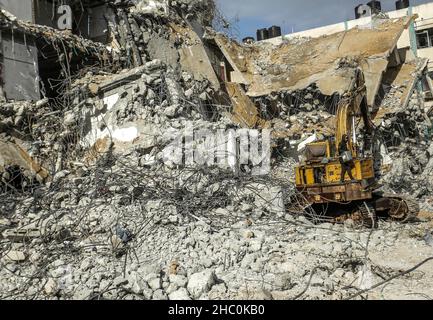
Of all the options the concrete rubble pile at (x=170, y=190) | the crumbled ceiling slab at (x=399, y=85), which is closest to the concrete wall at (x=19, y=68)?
the concrete rubble pile at (x=170, y=190)

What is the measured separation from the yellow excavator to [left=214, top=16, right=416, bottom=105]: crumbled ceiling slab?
190 inches

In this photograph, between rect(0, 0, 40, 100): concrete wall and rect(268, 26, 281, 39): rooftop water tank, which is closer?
rect(0, 0, 40, 100): concrete wall

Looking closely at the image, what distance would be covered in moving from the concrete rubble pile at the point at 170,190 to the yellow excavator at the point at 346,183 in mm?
345

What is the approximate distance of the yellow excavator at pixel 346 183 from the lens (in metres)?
8.09

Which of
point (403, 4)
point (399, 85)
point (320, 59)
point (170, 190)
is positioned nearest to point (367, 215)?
point (170, 190)

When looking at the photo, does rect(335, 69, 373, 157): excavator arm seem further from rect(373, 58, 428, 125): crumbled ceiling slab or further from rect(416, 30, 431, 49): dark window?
rect(416, 30, 431, 49): dark window

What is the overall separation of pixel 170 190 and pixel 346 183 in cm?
294

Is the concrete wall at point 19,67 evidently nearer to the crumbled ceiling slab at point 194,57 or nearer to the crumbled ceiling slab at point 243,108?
the crumbled ceiling slab at point 194,57

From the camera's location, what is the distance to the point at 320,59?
50.2ft

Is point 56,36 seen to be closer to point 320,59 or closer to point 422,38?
point 320,59

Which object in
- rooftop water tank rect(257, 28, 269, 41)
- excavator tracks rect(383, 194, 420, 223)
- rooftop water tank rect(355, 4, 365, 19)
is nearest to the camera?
excavator tracks rect(383, 194, 420, 223)

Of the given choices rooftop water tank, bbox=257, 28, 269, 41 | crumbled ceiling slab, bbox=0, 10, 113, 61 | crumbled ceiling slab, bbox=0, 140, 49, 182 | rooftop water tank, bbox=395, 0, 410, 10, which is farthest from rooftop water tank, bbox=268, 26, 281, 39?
crumbled ceiling slab, bbox=0, 140, 49, 182

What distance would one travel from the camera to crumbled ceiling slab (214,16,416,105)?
44.7ft

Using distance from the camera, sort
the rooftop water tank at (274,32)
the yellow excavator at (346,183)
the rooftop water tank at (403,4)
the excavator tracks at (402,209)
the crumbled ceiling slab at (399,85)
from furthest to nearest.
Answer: the rooftop water tank at (274,32)
the rooftop water tank at (403,4)
the crumbled ceiling slab at (399,85)
the excavator tracks at (402,209)
the yellow excavator at (346,183)
